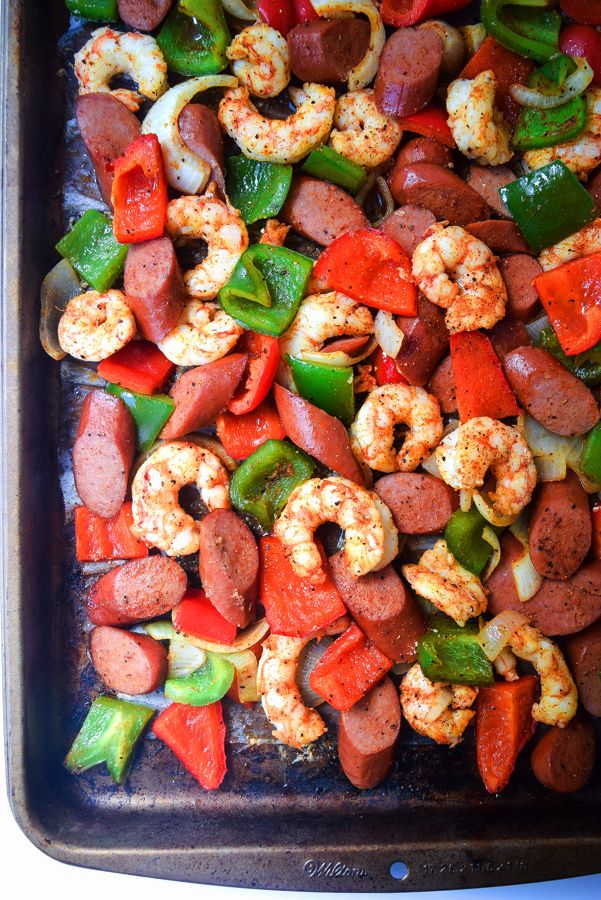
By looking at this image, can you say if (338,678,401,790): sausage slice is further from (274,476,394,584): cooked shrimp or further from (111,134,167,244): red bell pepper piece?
(111,134,167,244): red bell pepper piece

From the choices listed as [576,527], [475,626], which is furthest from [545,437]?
[475,626]

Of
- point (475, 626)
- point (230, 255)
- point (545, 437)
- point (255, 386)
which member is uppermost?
point (230, 255)

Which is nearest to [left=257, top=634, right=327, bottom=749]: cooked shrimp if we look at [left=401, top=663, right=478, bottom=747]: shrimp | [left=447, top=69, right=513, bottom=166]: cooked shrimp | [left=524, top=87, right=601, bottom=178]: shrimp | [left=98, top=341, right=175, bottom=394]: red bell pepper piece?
[left=401, top=663, right=478, bottom=747]: shrimp

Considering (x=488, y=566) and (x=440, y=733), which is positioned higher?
(x=488, y=566)

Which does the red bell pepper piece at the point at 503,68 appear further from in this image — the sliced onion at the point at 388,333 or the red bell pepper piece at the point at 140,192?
the red bell pepper piece at the point at 140,192

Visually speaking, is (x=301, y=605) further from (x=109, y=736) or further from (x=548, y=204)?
(x=548, y=204)

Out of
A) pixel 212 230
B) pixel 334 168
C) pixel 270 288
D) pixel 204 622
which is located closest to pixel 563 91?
pixel 334 168

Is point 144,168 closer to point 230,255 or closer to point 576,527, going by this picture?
point 230,255
